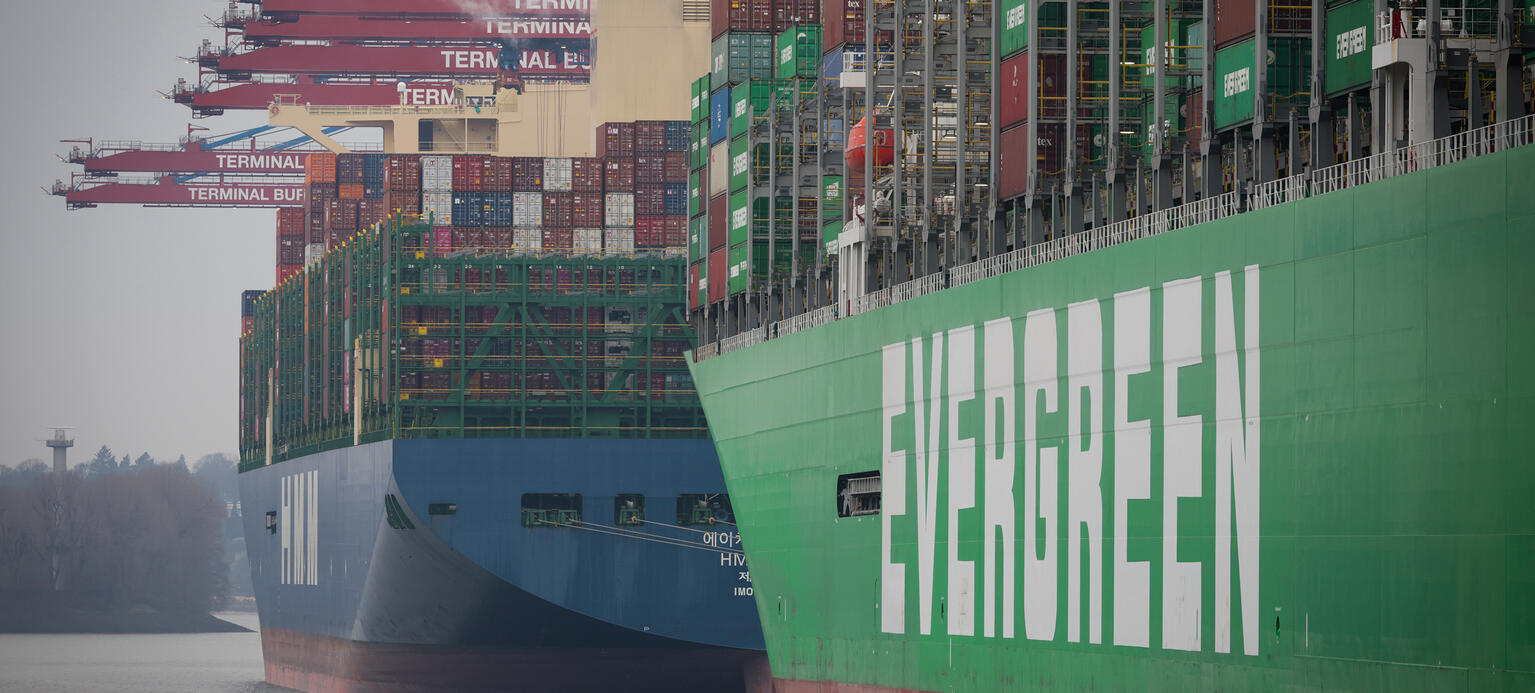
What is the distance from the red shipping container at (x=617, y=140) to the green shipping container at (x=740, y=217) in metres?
13.1

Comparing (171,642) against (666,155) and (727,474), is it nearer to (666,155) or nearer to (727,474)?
(666,155)

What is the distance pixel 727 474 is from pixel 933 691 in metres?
13.4

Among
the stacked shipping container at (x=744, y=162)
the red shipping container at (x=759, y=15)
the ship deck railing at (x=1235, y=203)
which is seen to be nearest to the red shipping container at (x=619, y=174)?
the stacked shipping container at (x=744, y=162)

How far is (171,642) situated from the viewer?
15012cm

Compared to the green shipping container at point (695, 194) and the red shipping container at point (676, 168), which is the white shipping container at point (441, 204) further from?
the green shipping container at point (695, 194)

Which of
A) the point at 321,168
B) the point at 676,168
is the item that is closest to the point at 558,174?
the point at 676,168

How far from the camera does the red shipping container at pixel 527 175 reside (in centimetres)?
6075

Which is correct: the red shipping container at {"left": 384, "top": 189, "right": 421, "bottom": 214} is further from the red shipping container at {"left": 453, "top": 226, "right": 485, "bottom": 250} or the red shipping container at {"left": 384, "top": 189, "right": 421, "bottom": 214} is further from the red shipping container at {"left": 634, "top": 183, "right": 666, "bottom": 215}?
the red shipping container at {"left": 634, "top": 183, "right": 666, "bottom": 215}

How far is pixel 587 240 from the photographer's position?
60.6 m

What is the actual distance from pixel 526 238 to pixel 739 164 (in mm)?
13911

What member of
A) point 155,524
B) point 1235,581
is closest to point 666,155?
point 1235,581

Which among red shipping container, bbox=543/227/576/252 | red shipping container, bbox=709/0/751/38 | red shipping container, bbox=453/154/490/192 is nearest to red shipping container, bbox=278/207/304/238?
red shipping container, bbox=453/154/490/192

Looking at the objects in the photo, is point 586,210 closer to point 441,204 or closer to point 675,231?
point 675,231

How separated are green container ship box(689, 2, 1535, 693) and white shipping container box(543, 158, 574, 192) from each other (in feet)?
59.5
